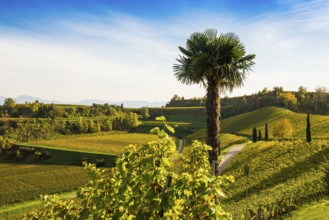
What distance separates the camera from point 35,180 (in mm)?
72750

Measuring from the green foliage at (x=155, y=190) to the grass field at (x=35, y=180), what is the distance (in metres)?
63.4

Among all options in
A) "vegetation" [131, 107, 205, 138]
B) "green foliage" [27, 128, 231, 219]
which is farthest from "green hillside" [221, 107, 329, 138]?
"green foliage" [27, 128, 231, 219]

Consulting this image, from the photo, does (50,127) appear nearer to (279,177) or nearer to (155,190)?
(279,177)

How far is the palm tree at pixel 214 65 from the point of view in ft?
56.5

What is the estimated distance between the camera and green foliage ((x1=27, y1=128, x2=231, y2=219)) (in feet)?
18.7

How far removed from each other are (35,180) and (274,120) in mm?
79098

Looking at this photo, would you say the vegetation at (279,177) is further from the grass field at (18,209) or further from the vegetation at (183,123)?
the vegetation at (183,123)

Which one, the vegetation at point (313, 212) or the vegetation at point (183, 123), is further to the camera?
the vegetation at point (183, 123)

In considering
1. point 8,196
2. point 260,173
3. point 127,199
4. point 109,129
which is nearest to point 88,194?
point 127,199

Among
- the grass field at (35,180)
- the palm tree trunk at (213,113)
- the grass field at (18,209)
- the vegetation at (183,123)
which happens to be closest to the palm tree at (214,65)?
the palm tree trunk at (213,113)

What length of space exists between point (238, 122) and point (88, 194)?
124967 millimetres

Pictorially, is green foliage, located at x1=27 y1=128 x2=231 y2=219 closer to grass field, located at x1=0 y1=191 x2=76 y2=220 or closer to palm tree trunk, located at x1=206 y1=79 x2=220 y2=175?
palm tree trunk, located at x1=206 y1=79 x2=220 y2=175

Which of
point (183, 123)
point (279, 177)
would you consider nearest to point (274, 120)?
point (279, 177)

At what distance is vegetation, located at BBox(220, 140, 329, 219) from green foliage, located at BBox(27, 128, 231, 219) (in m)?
18.4
